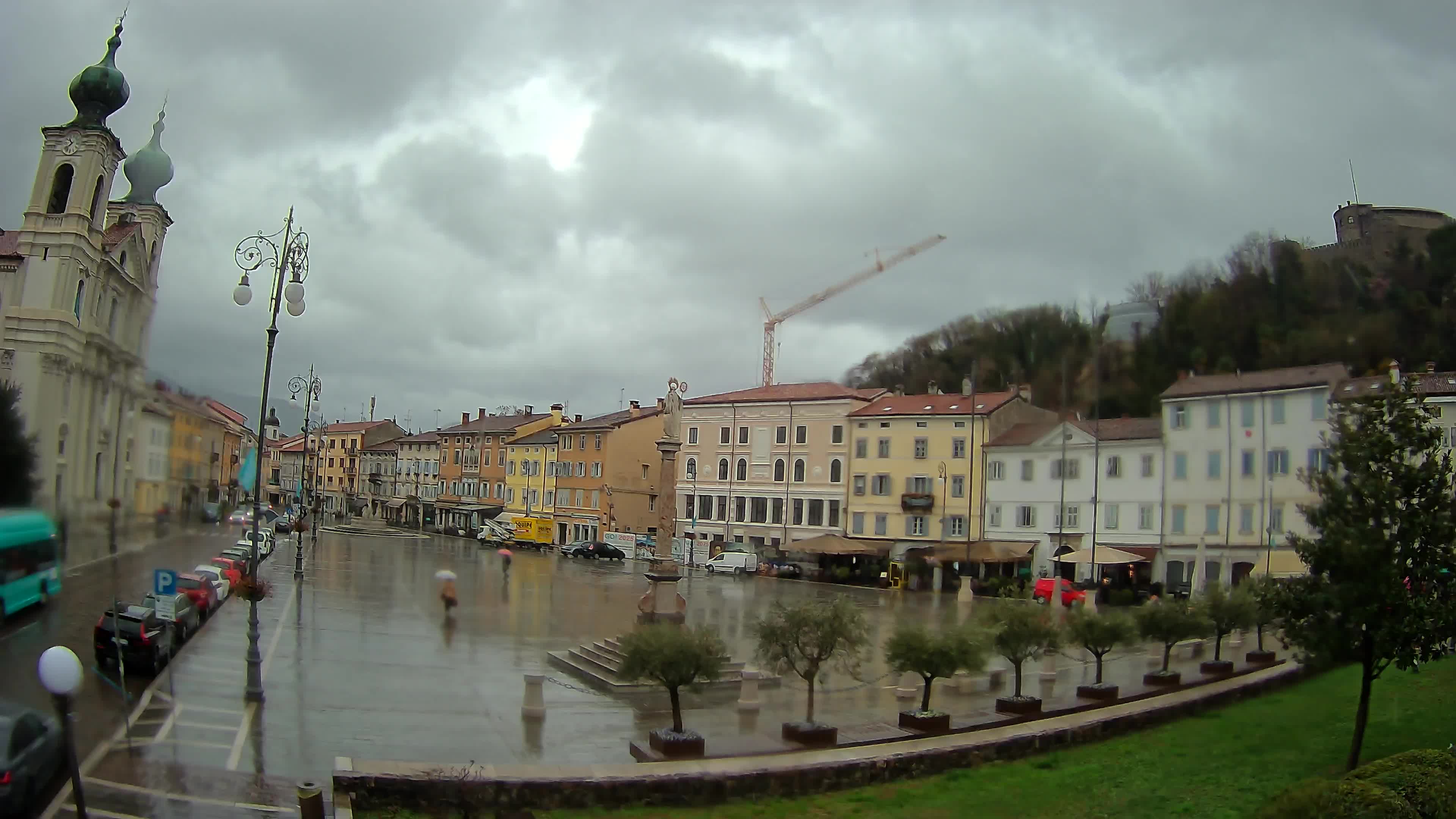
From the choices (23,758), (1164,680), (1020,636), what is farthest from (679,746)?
(1164,680)

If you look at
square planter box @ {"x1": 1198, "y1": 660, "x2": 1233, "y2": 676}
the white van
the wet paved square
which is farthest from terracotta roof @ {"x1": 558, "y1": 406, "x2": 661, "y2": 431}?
square planter box @ {"x1": 1198, "y1": 660, "x2": 1233, "y2": 676}

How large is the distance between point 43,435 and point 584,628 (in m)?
21.7

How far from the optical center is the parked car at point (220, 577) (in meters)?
15.9

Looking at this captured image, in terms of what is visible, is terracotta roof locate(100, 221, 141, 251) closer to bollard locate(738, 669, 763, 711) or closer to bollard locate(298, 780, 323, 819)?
bollard locate(298, 780, 323, 819)

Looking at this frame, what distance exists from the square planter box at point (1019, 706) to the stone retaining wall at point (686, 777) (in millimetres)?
1497

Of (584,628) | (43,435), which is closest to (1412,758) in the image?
(43,435)

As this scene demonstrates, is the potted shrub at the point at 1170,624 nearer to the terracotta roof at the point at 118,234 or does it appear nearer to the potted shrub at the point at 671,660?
the potted shrub at the point at 671,660

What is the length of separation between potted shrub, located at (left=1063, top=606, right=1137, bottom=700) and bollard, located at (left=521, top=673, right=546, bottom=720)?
10.1 metres

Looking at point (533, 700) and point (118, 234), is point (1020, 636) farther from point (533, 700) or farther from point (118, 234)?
point (118, 234)

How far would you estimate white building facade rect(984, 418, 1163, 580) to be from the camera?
1827 centimetres

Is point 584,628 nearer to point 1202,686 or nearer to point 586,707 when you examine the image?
point 586,707

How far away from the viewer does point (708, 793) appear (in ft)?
38.4

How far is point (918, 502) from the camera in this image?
176ft

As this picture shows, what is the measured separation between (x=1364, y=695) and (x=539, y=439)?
237 ft
